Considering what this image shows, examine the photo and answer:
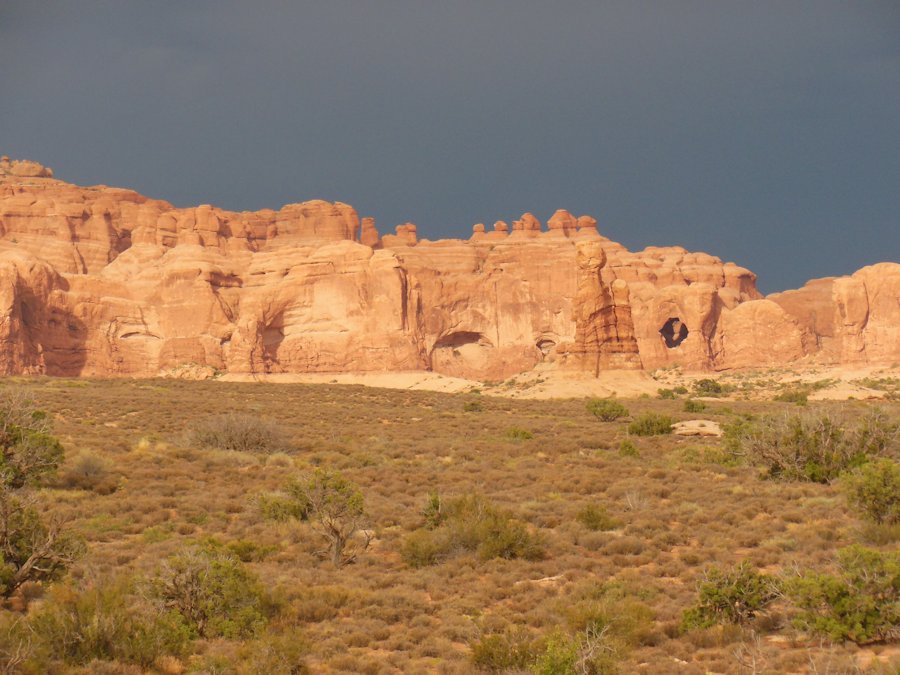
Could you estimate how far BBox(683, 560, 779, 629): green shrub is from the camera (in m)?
10.7

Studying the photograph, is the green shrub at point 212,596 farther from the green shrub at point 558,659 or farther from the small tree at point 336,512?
A: the green shrub at point 558,659

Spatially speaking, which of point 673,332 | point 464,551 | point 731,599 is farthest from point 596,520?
point 673,332

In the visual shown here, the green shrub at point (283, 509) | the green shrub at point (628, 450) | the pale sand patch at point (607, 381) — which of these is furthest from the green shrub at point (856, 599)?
the pale sand patch at point (607, 381)

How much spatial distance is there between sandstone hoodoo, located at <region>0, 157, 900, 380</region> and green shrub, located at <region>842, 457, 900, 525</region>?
63736 mm

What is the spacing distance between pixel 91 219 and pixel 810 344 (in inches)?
2926

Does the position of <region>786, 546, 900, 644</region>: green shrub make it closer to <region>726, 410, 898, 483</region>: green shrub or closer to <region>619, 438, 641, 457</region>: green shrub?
<region>726, 410, 898, 483</region>: green shrub

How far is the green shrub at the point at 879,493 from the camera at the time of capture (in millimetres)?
14422

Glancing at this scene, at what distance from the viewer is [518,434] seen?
30.7m

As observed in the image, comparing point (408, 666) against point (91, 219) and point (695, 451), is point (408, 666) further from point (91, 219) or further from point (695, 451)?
point (91, 219)

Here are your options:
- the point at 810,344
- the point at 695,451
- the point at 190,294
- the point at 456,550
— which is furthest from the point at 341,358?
the point at 456,550

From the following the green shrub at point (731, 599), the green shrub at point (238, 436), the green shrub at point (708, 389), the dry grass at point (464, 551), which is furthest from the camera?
the green shrub at point (708, 389)

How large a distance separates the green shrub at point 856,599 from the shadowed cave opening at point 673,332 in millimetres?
85349

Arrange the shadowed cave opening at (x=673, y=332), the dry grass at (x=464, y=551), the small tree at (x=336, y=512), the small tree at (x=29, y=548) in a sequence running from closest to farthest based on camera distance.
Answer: the dry grass at (x=464, y=551)
the small tree at (x=29, y=548)
the small tree at (x=336, y=512)
the shadowed cave opening at (x=673, y=332)

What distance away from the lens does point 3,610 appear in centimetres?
1077
